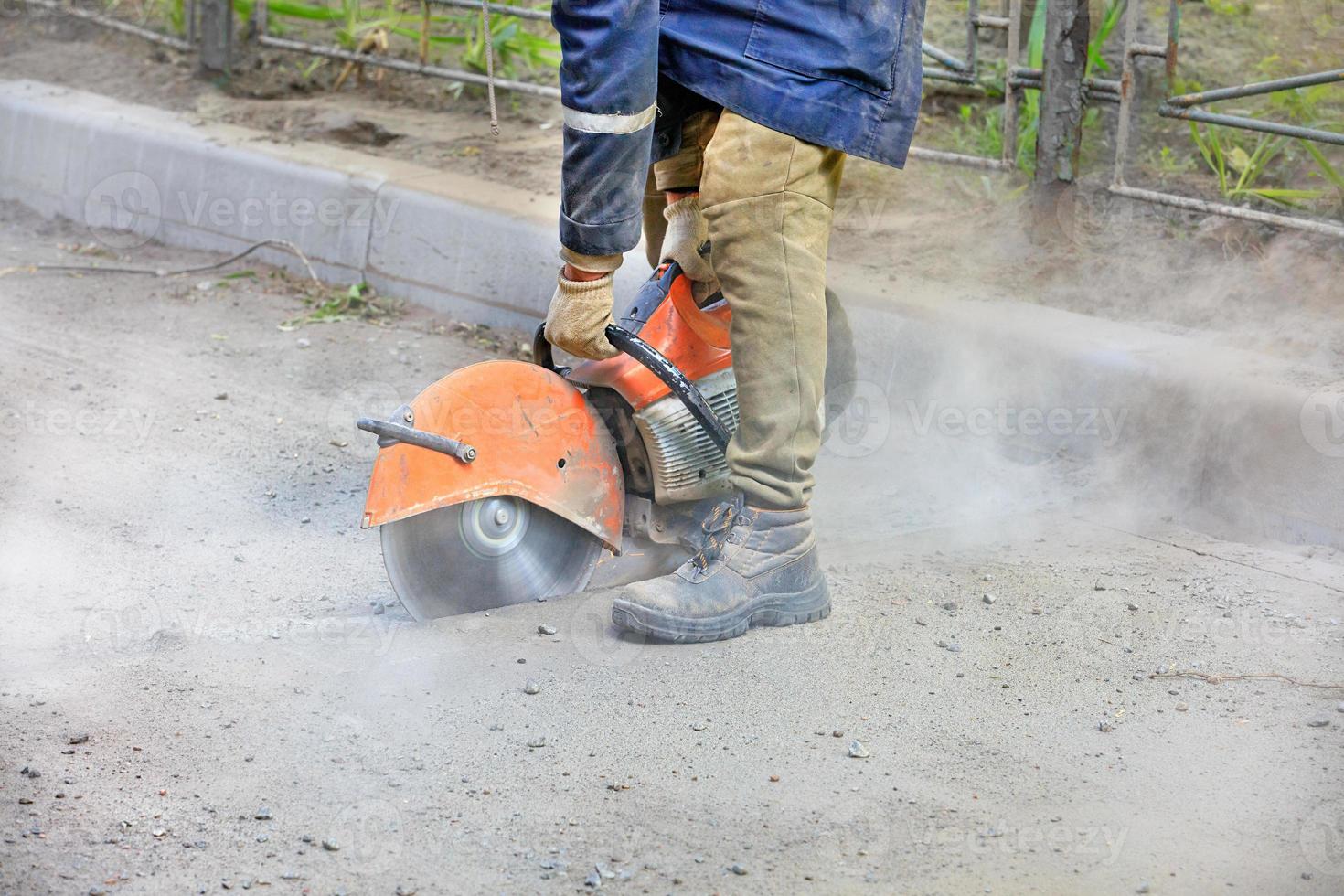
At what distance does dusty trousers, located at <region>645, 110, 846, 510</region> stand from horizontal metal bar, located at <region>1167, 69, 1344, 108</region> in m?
1.55

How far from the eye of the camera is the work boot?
266cm

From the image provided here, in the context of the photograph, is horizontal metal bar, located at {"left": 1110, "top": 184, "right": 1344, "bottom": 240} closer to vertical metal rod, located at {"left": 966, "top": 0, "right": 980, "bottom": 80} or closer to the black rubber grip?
vertical metal rod, located at {"left": 966, "top": 0, "right": 980, "bottom": 80}

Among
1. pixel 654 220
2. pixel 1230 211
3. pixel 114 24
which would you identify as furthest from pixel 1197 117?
pixel 114 24

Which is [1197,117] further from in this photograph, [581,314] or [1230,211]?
[581,314]

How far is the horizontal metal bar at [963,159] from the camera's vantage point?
4.08 meters

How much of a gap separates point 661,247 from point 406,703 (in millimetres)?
1067

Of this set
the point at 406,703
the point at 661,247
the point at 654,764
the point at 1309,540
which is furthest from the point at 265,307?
the point at 1309,540

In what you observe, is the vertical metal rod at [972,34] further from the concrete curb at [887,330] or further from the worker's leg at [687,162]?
the worker's leg at [687,162]

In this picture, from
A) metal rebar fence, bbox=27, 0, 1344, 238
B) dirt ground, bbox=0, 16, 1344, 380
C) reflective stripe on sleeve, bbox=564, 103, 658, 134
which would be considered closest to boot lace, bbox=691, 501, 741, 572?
reflective stripe on sleeve, bbox=564, 103, 658, 134

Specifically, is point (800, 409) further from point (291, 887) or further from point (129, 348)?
point (129, 348)

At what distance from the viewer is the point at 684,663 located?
103 inches

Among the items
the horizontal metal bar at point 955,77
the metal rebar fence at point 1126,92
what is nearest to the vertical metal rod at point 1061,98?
the metal rebar fence at point 1126,92

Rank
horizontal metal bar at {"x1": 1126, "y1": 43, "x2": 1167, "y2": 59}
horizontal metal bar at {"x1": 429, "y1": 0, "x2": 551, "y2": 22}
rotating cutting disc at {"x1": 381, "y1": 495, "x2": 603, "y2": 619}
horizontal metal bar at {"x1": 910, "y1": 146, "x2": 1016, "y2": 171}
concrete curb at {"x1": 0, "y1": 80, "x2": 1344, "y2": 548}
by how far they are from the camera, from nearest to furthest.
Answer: rotating cutting disc at {"x1": 381, "y1": 495, "x2": 603, "y2": 619}
concrete curb at {"x1": 0, "y1": 80, "x2": 1344, "y2": 548}
horizontal metal bar at {"x1": 1126, "y1": 43, "x2": 1167, "y2": 59}
horizontal metal bar at {"x1": 910, "y1": 146, "x2": 1016, "y2": 171}
horizontal metal bar at {"x1": 429, "y1": 0, "x2": 551, "y2": 22}

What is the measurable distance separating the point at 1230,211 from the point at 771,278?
1710 millimetres
